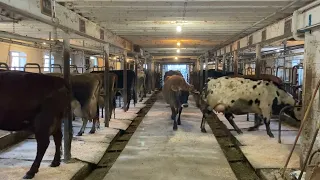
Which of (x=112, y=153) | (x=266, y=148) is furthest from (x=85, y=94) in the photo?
(x=266, y=148)

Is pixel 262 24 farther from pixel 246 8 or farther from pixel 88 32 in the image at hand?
pixel 88 32

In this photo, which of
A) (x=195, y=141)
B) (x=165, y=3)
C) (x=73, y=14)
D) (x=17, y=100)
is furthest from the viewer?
(x=195, y=141)

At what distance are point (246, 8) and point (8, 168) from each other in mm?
3920

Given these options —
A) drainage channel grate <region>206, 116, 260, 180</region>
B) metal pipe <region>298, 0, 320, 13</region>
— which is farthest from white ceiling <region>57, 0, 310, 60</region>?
drainage channel grate <region>206, 116, 260, 180</region>

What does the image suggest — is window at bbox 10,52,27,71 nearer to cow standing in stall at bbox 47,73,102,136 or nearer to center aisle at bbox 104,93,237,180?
cow standing in stall at bbox 47,73,102,136

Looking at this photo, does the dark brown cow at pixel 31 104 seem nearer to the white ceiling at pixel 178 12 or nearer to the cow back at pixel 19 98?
the cow back at pixel 19 98

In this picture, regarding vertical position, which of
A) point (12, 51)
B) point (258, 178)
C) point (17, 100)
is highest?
point (12, 51)

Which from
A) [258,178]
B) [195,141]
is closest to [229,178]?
[258,178]

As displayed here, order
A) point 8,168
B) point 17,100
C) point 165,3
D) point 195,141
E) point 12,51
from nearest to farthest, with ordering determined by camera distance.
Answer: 1. point 17,100
2. point 8,168
3. point 165,3
4. point 195,141
5. point 12,51

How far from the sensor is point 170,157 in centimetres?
540

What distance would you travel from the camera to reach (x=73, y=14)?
5176mm

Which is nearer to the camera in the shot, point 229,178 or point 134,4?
point 229,178

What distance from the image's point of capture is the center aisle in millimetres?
4562

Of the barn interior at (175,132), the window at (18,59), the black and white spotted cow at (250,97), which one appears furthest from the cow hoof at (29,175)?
the window at (18,59)
